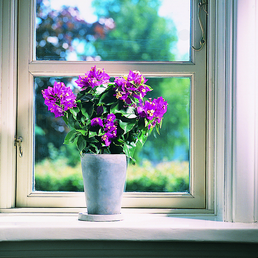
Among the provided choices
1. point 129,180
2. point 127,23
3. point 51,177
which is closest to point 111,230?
point 129,180

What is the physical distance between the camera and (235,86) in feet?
3.62

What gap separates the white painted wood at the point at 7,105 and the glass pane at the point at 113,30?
0.12m

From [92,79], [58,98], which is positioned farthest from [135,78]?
[58,98]

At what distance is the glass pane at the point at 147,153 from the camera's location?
52.1 inches

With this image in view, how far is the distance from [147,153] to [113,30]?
21.7 inches

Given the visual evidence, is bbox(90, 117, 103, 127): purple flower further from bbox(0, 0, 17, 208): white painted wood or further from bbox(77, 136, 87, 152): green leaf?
bbox(0, 0, 17, 208): white painted wood

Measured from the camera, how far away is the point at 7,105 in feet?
4.18

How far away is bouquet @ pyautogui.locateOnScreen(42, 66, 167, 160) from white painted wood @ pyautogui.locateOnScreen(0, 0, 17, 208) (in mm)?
279

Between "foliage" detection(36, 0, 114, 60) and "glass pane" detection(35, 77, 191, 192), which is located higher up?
"foliage" detection(36, 0, 114, 60)

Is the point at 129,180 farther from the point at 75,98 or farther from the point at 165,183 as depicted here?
the point at 75,98

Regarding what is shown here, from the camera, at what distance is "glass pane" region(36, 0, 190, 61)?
1351mm

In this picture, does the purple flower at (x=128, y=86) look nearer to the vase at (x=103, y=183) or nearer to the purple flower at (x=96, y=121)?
the purple flower at (x=96, y=121)

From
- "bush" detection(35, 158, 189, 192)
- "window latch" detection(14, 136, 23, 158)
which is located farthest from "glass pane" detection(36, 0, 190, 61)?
"bush" detection(35, 158, 189, 192)

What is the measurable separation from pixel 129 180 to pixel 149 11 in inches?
28.8
